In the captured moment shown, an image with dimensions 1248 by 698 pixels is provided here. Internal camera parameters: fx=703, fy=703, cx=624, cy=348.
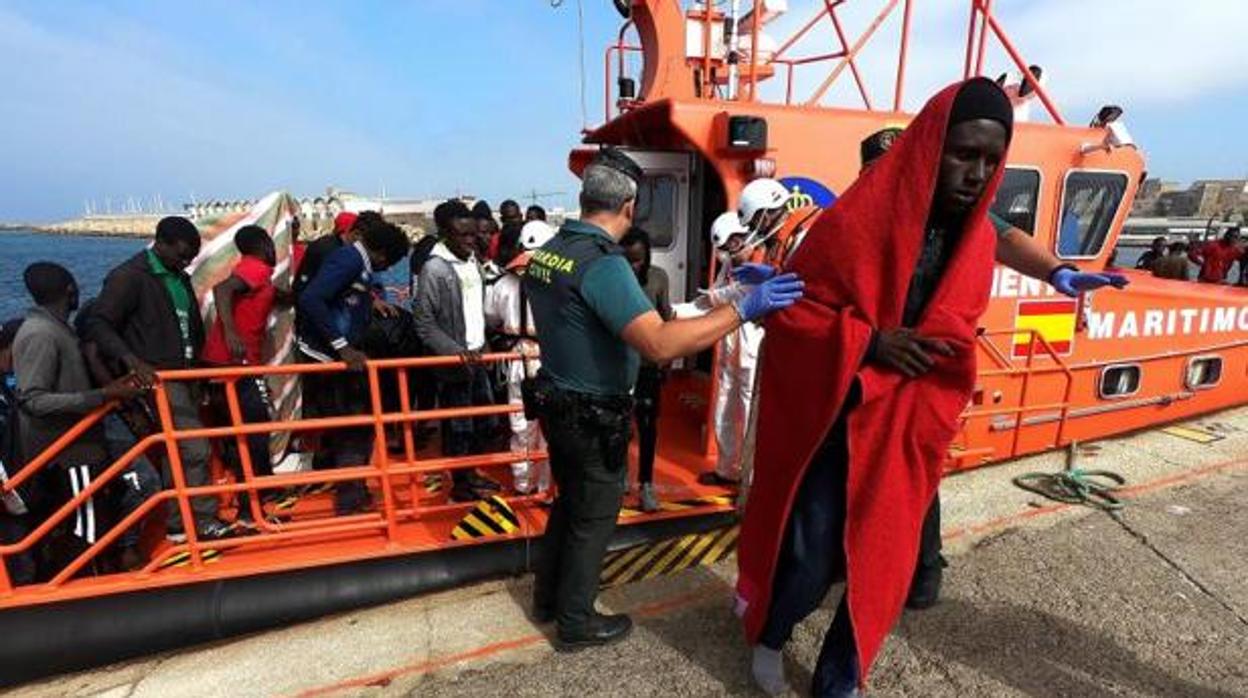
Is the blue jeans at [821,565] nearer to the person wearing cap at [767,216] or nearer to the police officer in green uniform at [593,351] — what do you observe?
the police officer in green uniform at [593,351]

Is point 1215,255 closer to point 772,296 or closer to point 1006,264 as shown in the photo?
point 1006,264

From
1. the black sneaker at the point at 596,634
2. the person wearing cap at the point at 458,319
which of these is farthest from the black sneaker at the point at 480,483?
the black sneaker at the point at 596,634

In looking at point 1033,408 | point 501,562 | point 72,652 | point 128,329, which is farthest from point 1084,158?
point 72,652

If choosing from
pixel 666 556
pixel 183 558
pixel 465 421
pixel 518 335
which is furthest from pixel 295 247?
pixel 666 556

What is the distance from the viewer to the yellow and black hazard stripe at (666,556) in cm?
326

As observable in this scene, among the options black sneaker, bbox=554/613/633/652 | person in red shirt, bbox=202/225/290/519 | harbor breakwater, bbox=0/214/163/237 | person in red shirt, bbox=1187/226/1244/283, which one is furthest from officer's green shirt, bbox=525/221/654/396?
harbor breakwater, bbox=0/214/163/237

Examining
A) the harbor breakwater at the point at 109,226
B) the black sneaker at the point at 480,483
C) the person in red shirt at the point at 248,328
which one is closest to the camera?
the person in red shirt at the point at 248,328

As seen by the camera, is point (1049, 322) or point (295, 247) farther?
point (295, 247)

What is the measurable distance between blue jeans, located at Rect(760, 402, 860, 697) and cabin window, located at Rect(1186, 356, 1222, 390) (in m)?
4.49

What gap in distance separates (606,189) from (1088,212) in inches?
154

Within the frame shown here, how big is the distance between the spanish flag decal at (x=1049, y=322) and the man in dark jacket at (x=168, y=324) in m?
4.80

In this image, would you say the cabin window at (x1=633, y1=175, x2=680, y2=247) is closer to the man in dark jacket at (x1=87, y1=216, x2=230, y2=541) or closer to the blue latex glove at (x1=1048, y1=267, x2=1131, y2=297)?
the blue latex glove at (x1=1048, y1=267, x2=1131, y2=297)

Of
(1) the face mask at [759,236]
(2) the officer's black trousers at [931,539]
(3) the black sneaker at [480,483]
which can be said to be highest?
(1) the face mask at [759,236]

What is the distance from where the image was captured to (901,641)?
2.69 meters
